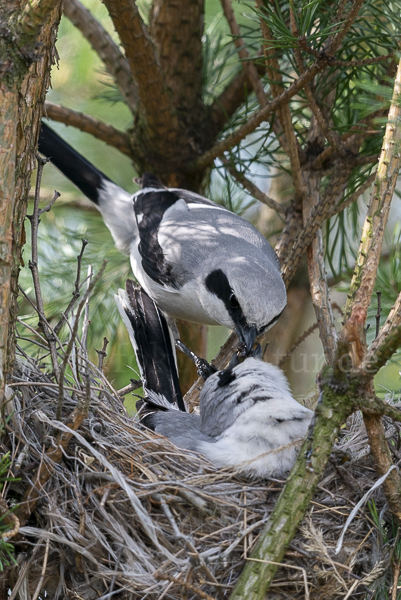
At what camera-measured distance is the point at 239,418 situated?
1.77 metres

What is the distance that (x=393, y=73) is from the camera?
215cm

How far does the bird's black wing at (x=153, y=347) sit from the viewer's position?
92.0 inches

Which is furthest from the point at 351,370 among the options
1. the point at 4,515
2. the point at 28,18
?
the point at 28,18

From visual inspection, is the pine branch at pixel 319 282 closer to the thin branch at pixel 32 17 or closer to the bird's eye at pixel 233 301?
the bird's eye at pixel 233 301

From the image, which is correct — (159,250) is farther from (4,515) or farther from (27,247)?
(4,515)

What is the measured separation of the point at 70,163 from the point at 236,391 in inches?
60.5

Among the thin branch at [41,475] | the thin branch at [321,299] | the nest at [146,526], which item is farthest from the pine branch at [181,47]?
the thin branch at [41,475]

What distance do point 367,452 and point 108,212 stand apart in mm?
1773

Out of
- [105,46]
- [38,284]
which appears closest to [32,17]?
[38,284]

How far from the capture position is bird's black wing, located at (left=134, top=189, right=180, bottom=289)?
2.55 metres

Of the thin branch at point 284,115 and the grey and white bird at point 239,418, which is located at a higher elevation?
the thin branch at point 284,115

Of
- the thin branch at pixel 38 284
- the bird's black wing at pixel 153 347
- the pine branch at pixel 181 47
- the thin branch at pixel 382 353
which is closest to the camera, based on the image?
the thin branch at pixel 382 353

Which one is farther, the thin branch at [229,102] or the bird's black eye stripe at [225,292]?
the thin branch at [229,102]

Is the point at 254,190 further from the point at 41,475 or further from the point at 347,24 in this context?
the point at 41,475
